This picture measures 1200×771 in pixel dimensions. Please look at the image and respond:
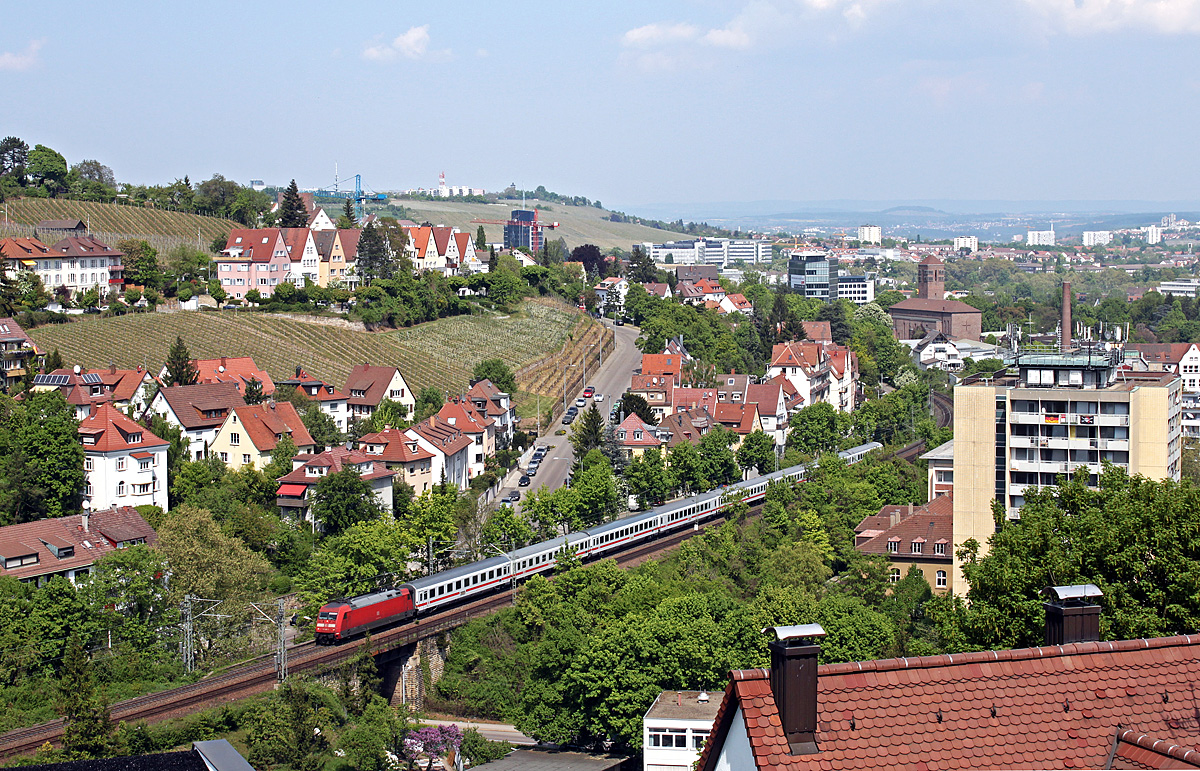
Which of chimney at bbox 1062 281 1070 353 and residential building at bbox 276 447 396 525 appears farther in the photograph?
chimney at bbox 1062 281 1070 353

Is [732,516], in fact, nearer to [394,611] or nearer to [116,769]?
[394,611]

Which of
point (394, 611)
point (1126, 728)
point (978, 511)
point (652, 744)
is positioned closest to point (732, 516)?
point (978, 511)

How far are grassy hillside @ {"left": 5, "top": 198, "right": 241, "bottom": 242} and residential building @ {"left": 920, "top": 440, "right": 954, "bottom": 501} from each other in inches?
2250

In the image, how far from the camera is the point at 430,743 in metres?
35.4

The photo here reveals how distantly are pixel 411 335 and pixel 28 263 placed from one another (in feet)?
75.3

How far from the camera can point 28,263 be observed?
234ft

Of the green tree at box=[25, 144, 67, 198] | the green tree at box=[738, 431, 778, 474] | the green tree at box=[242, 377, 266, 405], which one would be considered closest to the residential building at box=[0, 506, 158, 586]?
the green tree at box=[242, 377, 266, 405]

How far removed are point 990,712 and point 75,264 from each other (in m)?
73.4

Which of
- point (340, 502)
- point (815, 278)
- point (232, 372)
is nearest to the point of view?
point (340, 502)

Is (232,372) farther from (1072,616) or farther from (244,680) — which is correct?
(1072,616)

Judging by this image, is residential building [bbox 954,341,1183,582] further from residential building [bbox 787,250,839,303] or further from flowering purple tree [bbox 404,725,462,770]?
residential building [bbox 787,250,839,303]

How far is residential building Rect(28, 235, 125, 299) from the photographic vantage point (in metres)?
71.9

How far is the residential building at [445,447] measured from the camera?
56219 millimetres

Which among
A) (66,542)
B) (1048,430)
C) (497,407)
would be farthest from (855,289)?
(66,542)
